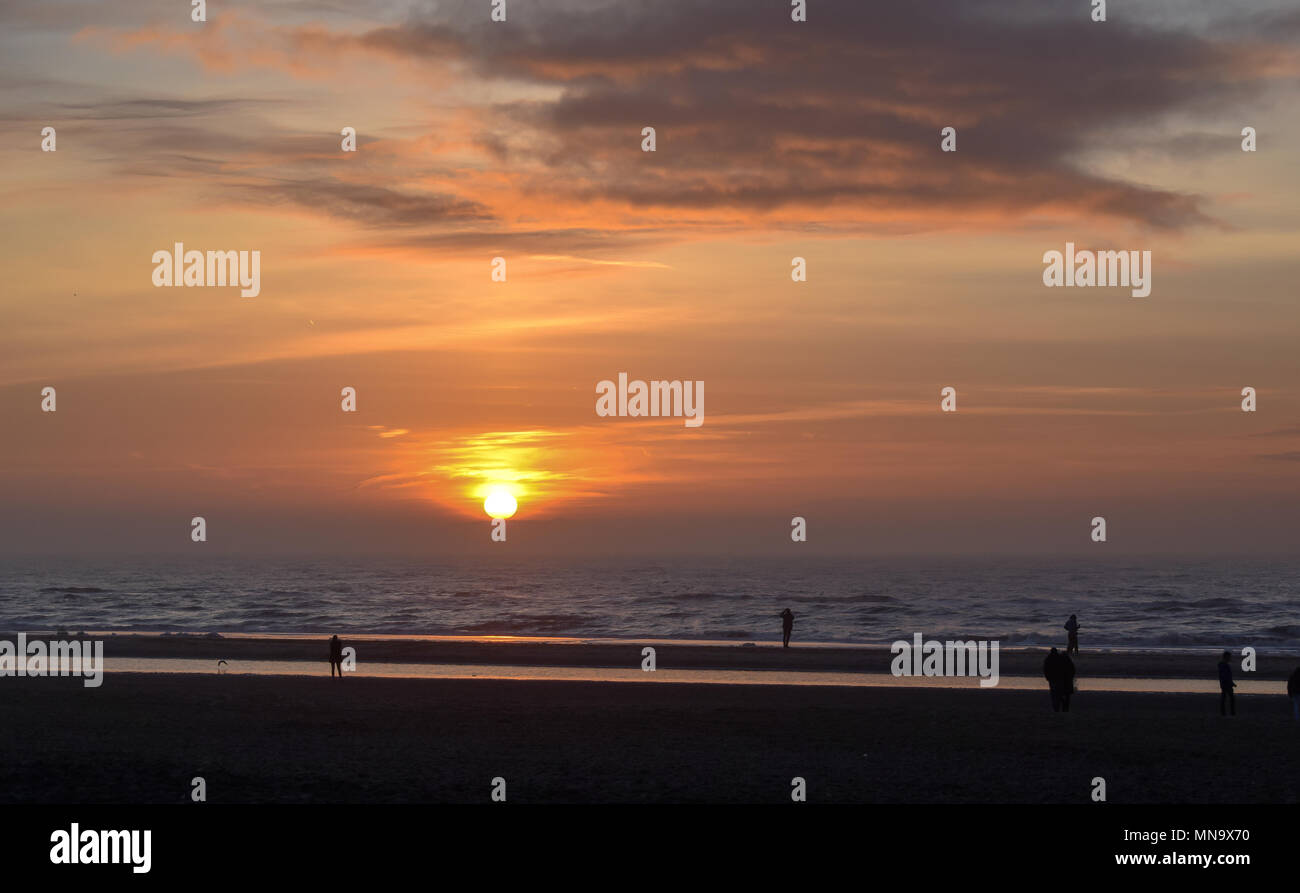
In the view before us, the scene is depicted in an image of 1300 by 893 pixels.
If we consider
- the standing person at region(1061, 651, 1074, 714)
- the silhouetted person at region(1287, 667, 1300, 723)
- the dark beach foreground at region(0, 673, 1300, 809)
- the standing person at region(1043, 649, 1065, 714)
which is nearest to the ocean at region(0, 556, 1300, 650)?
the silhouetted person at region(1287, 667, 1300, 723)

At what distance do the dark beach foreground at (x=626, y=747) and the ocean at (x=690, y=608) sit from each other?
35516mm

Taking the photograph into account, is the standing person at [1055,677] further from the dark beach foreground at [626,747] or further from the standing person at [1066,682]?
the dark beach foreground at [626,747]

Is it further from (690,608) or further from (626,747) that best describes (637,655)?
(690,608)

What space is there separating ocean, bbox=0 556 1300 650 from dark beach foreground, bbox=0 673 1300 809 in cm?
3552

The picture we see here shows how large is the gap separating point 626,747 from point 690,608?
269 feet

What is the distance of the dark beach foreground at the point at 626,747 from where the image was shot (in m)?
18.5

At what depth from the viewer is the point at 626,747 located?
2266cm

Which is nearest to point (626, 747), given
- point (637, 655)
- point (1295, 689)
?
point (1295, 689)

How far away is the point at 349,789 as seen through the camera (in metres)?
18.4

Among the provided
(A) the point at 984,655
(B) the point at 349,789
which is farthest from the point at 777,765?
(A) the point at 984,655

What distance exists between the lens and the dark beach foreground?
18.5 m
